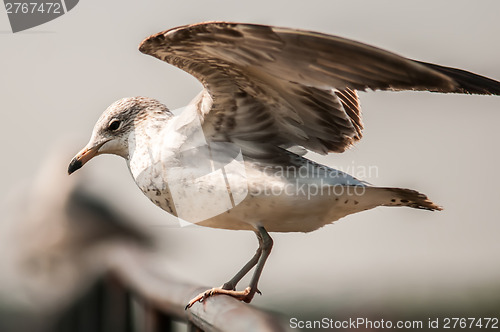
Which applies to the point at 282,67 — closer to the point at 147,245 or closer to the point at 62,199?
the point at 147,245

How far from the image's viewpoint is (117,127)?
2.78m

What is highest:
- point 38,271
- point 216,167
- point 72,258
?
point 216,167

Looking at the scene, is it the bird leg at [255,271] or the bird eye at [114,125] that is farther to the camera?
the bird eye at [114,125]

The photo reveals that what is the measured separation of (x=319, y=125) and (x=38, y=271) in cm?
157

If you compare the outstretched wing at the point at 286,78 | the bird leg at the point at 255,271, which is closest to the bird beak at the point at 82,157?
the outstretched wing at the point at 286,78

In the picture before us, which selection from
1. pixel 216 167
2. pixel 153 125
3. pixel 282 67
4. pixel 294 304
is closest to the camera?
pixel 282 67

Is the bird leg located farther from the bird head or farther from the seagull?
the bird head

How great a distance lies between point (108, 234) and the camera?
322 cm

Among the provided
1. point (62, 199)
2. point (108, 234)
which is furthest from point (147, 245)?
point (62, 199)

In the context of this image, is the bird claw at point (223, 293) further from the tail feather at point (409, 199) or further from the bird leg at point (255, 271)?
the tail feather at point (409, 199)

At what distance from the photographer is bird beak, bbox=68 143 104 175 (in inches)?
108

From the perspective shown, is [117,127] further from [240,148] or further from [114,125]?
[240,148]

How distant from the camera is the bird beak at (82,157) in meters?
2.75

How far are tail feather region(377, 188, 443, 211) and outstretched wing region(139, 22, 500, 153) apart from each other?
0.26 metres
